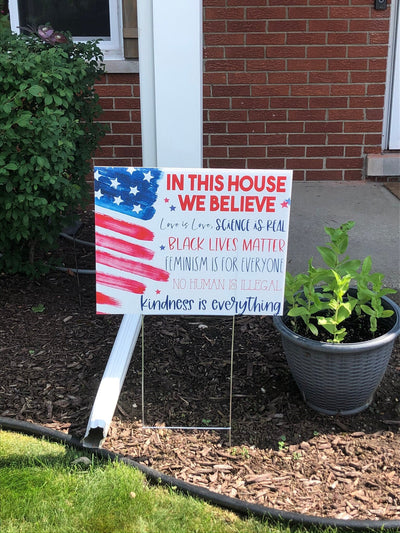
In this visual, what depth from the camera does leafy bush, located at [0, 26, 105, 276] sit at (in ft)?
12.2

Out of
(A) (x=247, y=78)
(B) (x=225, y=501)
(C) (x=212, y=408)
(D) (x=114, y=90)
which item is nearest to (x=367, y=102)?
(A) (x=247, y=78)

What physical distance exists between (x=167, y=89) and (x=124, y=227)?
0.96 meters

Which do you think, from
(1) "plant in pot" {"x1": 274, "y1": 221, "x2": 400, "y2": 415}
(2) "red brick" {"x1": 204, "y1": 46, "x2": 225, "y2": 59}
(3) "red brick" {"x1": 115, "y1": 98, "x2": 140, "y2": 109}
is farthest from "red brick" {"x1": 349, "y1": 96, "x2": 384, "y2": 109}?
(1) "plant in pot" {"x1": 274, "y1": 221, "x2": 400, "y2": 415}

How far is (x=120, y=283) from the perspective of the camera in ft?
9.69

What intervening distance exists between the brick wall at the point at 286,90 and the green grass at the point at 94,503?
3555mm

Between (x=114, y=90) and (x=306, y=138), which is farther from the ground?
(x=114, y=90)

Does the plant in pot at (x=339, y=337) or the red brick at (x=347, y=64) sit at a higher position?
the red brick at (x=347, y=64)

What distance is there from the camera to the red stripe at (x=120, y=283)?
2941mm

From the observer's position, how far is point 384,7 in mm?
5711

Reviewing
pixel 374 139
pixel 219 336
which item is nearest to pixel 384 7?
pixel 374 139

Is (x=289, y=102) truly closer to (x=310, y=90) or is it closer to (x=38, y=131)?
(x=310, y=90)

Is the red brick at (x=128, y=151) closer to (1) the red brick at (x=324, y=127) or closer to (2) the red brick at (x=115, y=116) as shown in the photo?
(2) the red brick at (x=115, y=116)

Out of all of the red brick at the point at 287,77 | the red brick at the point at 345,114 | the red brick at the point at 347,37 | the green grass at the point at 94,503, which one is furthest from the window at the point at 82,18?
the green grass at the point at 94,503

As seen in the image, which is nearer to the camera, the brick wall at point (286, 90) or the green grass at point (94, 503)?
the green grass at point (94, 503)
